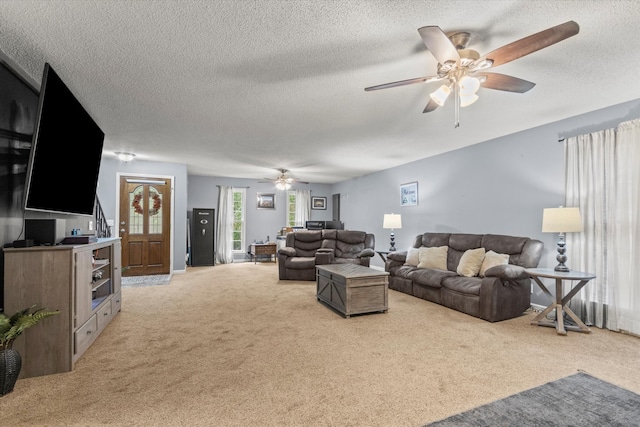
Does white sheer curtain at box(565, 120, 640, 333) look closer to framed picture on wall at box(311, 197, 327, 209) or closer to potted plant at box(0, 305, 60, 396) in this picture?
potted plant at box(0, 305, 60, 396)

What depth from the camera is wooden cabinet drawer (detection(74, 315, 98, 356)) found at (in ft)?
7.92

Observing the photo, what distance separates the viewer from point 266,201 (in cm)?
882

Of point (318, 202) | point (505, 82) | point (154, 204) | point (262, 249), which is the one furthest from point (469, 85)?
point (318, 202)

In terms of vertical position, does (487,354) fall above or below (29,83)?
below

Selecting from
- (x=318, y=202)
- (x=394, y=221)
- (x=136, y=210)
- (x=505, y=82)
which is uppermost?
(x=505, y=82)

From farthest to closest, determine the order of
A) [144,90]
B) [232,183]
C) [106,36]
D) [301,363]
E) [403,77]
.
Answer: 1. [232,183]
2. [144,90]
3. [403,77]
4. [301,363]
5. [106,36]

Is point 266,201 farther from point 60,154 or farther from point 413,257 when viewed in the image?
point 60,154

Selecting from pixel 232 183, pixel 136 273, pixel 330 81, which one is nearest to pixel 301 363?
pixel 330 81

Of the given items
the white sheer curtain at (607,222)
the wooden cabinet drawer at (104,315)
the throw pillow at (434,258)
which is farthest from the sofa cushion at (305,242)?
the white sheer curtain at (607,222)

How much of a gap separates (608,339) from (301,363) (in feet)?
9.89

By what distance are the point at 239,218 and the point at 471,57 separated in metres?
7.41

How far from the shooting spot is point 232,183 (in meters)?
8.37

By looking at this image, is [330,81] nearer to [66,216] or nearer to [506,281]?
[506,281]

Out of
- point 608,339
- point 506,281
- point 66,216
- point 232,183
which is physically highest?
point 232,183
